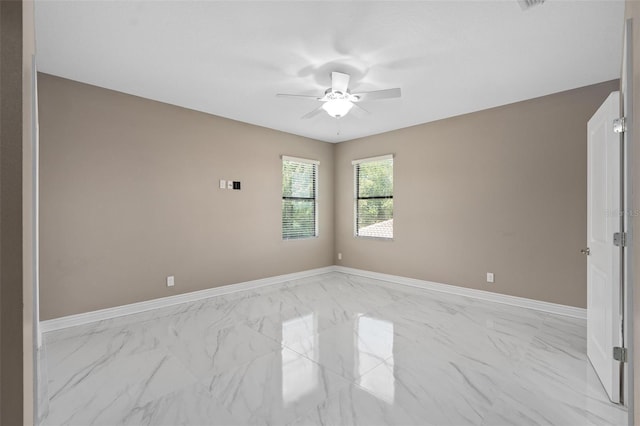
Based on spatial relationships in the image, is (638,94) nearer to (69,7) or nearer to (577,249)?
(577,249)

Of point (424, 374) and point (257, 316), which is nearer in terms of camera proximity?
point (424, 374)

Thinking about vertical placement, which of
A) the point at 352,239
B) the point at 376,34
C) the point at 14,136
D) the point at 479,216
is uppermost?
the point at 376,34

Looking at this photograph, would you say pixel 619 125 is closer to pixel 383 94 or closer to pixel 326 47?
pixel 383 94

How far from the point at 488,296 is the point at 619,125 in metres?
2.92

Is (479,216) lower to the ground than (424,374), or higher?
higher

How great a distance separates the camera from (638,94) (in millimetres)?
1287

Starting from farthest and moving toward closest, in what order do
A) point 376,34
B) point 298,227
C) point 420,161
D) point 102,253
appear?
1. point 298,227
2. point 420,161
3. point 102,253
4. point 376,34

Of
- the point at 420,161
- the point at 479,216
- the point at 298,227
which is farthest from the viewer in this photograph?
the point at 298,227

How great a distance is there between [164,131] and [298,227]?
2.74 metres

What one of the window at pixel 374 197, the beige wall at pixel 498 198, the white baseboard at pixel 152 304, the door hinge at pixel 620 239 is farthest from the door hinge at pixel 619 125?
the white baseboard at pixel 152 304

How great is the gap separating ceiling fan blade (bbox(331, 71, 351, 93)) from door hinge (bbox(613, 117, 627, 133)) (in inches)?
80.5

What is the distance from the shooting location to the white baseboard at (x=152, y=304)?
314 cm

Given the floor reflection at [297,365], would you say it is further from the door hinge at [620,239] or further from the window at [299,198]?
the window at [299,198]

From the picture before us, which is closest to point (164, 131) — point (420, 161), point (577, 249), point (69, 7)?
point (69, 7)
